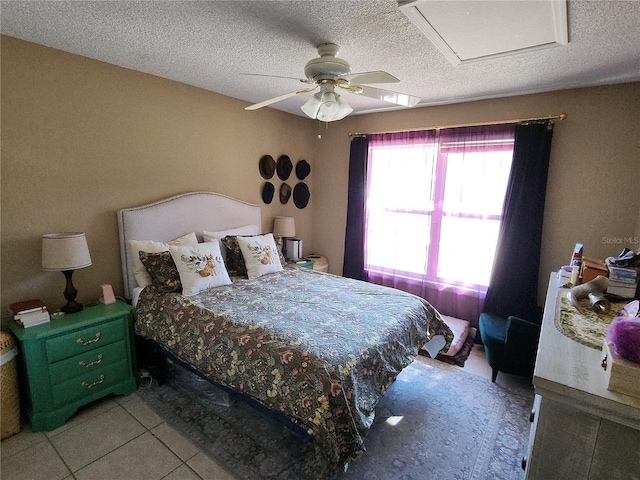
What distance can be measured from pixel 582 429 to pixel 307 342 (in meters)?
1.22

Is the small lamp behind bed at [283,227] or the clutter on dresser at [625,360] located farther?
the small lamp behind bed at [283,227]

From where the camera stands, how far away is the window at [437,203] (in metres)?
3.22

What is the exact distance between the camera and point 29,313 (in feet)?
6.73

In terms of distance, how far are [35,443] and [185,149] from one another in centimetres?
248

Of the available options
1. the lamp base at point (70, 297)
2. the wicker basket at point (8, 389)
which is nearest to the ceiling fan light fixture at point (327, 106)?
the lamp base at point (70, 297)

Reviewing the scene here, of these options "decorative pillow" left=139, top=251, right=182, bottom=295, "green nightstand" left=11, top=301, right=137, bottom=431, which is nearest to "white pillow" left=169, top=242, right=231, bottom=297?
"decorative pillow" left=139, top=251, right=182, bottom=295

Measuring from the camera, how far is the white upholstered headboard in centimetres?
267

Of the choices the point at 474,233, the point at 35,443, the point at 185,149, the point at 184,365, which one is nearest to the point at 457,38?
the point at 474,233

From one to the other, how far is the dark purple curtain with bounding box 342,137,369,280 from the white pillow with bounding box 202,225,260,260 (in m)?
1.25

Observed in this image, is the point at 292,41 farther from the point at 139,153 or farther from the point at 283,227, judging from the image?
the point at 283,227

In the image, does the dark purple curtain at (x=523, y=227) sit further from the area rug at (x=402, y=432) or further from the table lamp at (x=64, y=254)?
the table lamp at (x=64, y=254)

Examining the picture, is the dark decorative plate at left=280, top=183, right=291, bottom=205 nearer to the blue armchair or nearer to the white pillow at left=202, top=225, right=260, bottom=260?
the white pillow at left=202, top=225, right=260, bottom=260

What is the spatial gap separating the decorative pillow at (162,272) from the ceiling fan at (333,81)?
1632 millimetres

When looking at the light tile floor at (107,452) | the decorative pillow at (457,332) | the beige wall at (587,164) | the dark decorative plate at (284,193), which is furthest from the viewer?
the dark decorative plate at (284,193)
